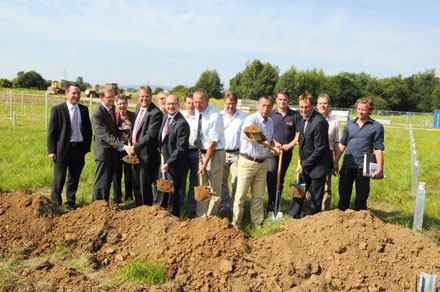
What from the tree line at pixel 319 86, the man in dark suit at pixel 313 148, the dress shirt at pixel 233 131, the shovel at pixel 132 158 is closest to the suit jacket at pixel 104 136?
the shovel at pixel 132 158

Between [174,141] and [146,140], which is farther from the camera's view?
[146,140]

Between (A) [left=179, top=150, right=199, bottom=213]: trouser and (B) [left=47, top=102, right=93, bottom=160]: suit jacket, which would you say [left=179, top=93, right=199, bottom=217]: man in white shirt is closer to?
(A) [left=179, top=150, right=199, bottom=213]: trouser

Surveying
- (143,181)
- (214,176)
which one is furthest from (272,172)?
(143,181)

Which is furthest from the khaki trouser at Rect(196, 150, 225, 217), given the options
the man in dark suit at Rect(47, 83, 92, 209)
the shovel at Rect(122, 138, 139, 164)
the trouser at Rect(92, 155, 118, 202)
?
the man in dark suit at Rect(47, 83, 92, 209)

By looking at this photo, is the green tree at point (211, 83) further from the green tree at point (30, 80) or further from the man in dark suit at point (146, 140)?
the man in dark suit at point (146, 140)

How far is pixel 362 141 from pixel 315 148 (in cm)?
79

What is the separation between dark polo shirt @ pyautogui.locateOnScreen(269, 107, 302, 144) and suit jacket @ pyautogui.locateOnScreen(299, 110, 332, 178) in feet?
1.63

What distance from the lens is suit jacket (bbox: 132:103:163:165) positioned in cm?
504

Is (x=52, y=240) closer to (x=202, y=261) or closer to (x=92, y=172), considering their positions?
(x=202, y=261)

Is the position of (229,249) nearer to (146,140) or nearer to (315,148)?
(315,148)

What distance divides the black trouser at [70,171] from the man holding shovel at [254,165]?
9.26ft

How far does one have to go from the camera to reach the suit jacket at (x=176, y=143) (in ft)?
15.8

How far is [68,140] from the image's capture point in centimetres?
544

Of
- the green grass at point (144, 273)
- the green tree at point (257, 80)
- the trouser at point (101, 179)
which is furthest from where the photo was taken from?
the green tree at point (257, 80)
